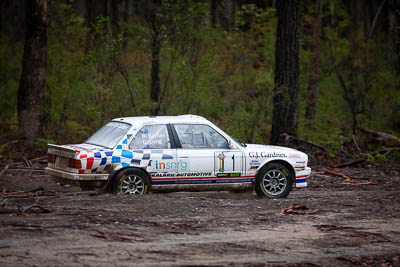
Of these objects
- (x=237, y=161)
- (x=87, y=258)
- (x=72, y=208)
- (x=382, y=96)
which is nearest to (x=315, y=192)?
(x=237, y=161)

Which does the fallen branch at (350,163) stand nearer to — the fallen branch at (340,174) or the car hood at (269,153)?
the fallen branch at (340,174)

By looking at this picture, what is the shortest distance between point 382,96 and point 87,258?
18895 millimetres

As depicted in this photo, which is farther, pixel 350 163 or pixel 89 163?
pixel 350 163

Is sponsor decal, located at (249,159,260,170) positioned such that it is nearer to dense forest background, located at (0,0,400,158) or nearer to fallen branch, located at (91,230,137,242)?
fallen branch, located at (91,230,137,242)

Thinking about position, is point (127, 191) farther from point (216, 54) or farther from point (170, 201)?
point (216, 54)

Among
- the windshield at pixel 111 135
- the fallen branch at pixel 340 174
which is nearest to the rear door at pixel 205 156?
the windshield at pixel 111 135

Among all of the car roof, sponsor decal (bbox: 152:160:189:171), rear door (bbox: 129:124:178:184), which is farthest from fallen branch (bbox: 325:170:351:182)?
rear door (bbox: 129:124:178:184)

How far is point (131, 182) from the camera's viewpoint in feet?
33.7

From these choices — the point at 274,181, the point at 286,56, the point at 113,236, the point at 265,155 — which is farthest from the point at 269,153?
the point at 286,56

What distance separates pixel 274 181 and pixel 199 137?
1.60m

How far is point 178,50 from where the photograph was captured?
59.8ft

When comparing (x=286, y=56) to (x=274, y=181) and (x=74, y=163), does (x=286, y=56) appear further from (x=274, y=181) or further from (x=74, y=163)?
(x=74, y=163)

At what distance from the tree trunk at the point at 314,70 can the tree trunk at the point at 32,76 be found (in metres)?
9.66

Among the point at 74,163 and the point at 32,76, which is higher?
the point at 32,76
